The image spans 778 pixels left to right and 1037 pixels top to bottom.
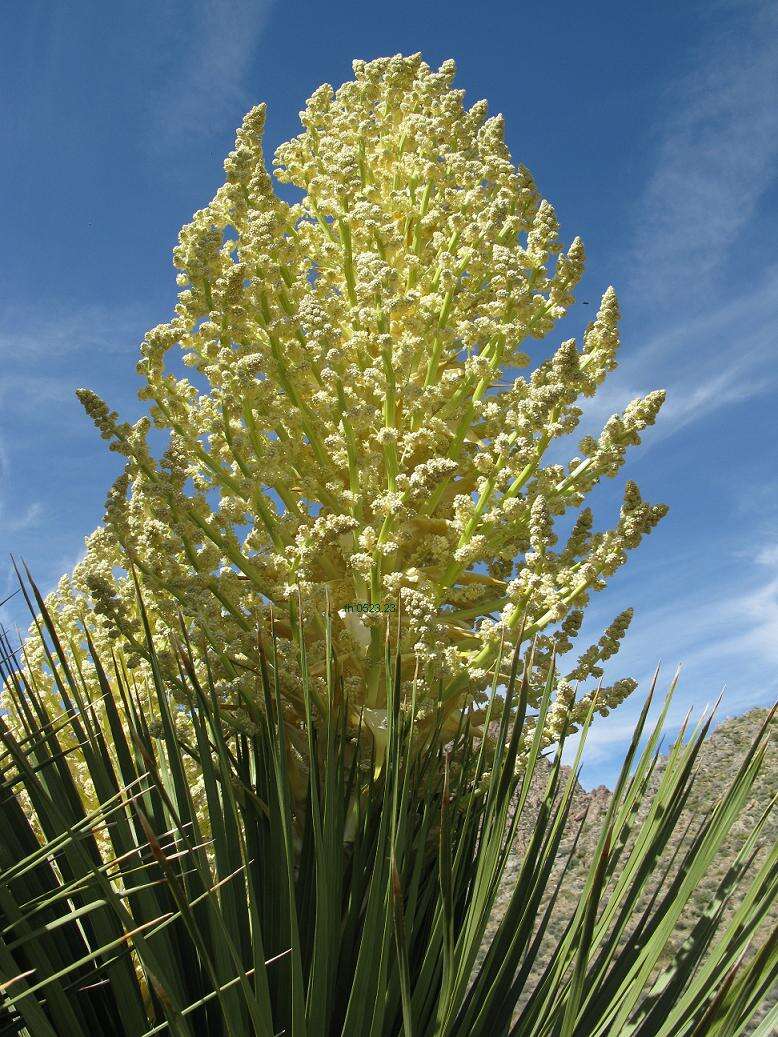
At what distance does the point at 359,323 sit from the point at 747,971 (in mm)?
2504

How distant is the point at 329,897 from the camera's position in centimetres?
220

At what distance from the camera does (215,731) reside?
2254 millimetres

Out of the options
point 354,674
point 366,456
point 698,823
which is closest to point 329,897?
point 354,674

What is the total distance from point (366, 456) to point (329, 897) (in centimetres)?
160

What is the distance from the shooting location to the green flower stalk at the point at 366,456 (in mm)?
2992

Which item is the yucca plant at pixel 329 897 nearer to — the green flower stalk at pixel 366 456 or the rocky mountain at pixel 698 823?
the green flower stalk at pixel 366 456

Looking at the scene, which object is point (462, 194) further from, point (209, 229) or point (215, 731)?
point (215, 731)

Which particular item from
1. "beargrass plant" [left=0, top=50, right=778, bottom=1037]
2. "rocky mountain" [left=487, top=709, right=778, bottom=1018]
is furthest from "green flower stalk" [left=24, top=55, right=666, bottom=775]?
"rocky mountain" [left=487, top=709, right=778, bottom=1018]

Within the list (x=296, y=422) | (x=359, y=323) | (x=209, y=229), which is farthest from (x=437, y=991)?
(x=209, y=229)

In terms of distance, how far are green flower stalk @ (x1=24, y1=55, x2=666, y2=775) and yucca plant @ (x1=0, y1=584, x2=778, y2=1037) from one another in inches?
10.7

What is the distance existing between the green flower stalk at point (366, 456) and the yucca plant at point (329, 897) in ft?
0.89

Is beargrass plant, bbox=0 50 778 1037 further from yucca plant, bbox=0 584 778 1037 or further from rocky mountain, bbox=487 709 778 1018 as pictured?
rocky mountain, bbox=487 709 778 1018

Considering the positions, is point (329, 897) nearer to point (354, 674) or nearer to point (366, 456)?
point (354, 674)

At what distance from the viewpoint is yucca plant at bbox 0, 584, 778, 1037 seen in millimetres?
1917
